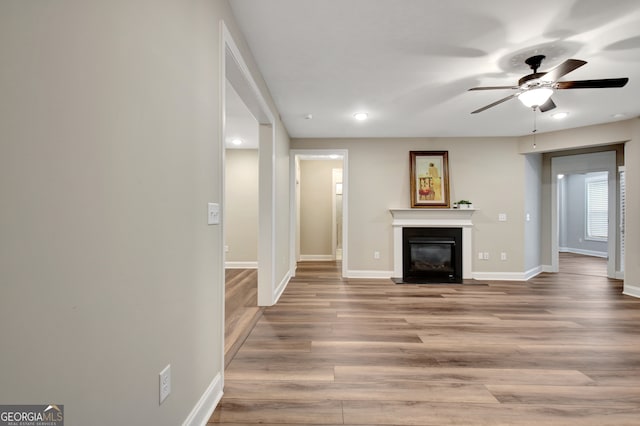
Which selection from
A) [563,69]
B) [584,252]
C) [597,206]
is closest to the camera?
[563,69]

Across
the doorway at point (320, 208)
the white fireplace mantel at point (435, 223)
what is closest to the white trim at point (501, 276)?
the white fireplace mantel at point (435, 223)

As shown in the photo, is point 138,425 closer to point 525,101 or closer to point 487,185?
point 525,101

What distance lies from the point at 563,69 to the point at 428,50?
99cm

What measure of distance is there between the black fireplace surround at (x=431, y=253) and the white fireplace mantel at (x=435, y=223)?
75 mm

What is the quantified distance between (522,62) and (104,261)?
3407 millimetres

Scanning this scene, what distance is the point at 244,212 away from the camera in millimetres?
6652

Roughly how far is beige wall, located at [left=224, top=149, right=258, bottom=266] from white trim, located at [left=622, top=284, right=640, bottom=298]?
6.23 m

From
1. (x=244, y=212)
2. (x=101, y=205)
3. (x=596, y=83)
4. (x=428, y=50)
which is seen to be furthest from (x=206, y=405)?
(x=244, y=212)

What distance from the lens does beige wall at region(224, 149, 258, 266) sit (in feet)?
21.7

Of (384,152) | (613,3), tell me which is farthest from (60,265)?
(384,152)

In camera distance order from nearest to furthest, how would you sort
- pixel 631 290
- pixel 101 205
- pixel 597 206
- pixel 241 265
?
1. pixel 101 205
2. pixel 631 290
3. pixel 241 265
4. pixel 597 206

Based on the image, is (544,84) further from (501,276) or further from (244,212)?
(244,212)

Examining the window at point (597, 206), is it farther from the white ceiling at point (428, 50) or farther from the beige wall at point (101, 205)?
the beige wall at point (101, 205)

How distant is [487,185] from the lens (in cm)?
550
